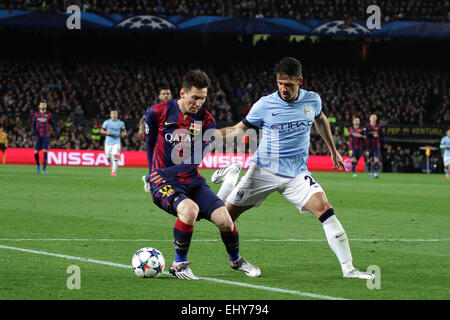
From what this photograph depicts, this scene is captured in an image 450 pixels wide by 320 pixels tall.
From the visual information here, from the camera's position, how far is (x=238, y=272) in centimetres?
759

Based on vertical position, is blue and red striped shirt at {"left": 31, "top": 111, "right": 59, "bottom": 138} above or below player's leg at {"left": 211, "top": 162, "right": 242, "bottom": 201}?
below

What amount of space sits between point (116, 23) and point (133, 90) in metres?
3.79

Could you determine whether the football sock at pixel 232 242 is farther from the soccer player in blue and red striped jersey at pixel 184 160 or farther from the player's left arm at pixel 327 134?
the player's left arm at pixel 327 134

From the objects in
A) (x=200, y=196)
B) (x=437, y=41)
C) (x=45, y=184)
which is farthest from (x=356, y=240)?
(x=437, y=41)

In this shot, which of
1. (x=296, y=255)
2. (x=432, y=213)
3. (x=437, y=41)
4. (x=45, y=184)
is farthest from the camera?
(x=437, y=41)

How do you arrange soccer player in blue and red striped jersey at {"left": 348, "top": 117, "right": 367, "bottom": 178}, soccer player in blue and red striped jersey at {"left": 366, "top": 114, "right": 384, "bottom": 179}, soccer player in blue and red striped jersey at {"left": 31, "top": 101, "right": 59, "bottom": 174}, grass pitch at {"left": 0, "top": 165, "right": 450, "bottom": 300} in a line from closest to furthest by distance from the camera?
1. grass pitch at {"left": 0, "top": 165, "right": 450, "bottom": 300}
2. soccer player in blue and red striped jersey at {"left": 31, "top": 101, "right": 59, "bottom": 174}
3. soccer player in blue and red striped jersey at {"left": 366, "top": 114, "right": 384, "bottom": 179}
4. soccer player in blue and red striped jersey at {"left": 348, "top": 117, "right": 367, "bottom": 178}

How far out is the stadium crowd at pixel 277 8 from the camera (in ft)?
134

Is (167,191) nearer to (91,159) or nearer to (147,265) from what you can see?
(147,265)

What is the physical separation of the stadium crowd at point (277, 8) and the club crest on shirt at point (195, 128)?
34015mm

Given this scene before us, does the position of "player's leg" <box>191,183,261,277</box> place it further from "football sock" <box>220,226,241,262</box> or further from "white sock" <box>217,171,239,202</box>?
"white sock" <box>217,171,239,202</box>

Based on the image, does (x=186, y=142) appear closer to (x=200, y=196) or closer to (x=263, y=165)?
(x=200, y=196)

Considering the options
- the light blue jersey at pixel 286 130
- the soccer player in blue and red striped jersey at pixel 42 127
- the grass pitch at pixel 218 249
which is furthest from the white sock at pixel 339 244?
the soccer player in blue and red striped jersey at pixel 42 127

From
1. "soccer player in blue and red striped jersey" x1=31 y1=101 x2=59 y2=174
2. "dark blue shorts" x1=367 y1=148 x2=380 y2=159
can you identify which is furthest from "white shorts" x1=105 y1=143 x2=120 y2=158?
"dark blue shorts" x1=367 y1=148 x2=380 y2=159

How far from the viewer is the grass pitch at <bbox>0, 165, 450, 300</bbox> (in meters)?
6.48
